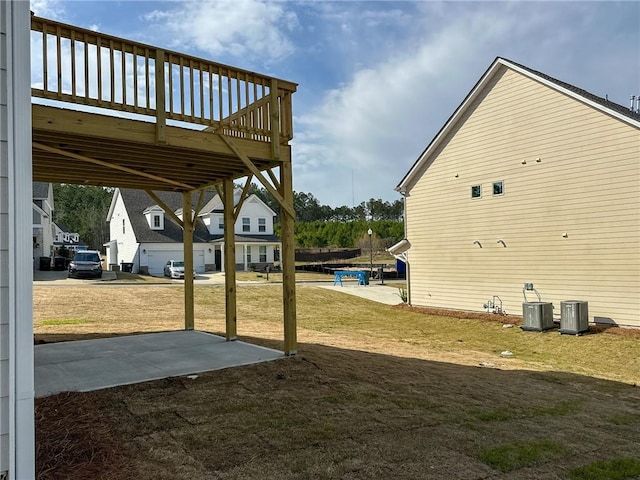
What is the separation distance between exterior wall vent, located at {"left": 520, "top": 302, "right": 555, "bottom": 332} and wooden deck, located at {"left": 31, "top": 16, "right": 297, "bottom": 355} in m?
8.37

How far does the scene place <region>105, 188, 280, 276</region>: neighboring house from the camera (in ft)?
102

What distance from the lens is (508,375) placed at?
786 cm

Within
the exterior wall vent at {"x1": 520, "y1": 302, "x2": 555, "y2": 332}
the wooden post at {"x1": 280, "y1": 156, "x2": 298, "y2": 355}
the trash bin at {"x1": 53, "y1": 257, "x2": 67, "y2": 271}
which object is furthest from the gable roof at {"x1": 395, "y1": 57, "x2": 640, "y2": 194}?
the trash bin at {"x1": 53, "y1": 257, "x2": 67, "y2": 271}

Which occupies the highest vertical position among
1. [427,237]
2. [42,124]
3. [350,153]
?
[350,153]

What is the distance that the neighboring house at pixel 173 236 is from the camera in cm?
3098

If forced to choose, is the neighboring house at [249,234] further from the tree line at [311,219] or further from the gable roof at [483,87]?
the gable roof at [483,87]

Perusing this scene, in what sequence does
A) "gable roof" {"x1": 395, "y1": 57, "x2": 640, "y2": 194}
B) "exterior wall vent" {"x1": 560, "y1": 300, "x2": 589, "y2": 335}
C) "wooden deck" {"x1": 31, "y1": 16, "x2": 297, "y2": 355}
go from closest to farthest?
"wooden deck" {"x1": 31, "y1": 16, "x2": 297, "y2": 355}, "exterior wall vent" {"x1": 560, "y1": 300, "x2": 589, "y2": 335}, "gable roof" {"x1": 395, "y1": 57, "x2": 640, "y2": 194}

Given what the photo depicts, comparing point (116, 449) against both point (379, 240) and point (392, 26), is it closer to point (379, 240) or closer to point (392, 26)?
point (392, 26)

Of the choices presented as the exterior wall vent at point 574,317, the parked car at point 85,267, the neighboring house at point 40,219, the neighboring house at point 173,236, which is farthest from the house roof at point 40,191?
the exterior wall vent at point 574,317

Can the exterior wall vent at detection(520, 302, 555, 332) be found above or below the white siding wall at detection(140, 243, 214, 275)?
below

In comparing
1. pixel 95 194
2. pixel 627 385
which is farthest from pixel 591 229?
pixel 95 194

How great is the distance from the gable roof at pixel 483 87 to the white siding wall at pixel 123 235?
20.9m

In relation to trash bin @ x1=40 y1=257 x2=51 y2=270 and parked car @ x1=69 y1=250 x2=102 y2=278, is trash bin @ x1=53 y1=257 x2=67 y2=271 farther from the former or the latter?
parked car @ x1=69 y1=250 x2=102 y2=278

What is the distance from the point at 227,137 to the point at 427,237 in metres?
12.0
